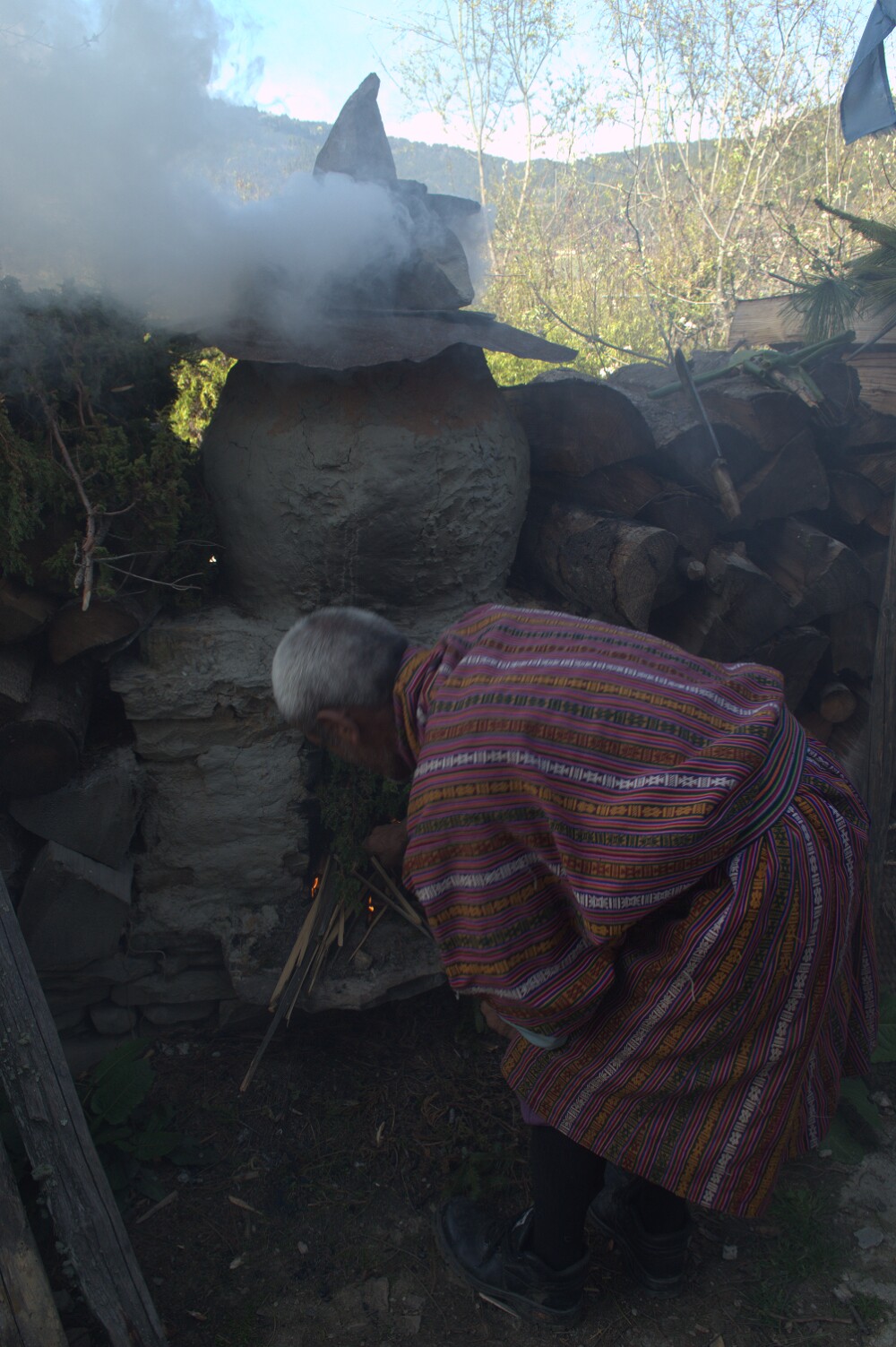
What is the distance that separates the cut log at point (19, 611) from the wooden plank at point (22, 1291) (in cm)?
141

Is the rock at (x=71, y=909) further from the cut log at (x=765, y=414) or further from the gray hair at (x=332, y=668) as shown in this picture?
the cut log at (x=765, y=414)

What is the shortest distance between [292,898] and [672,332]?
686 centimetres

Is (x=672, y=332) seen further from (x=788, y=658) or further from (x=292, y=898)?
(x=292, y=898)

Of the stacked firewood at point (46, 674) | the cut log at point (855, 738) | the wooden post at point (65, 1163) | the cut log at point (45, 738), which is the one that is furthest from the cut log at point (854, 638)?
the wooden post at point (65, 1163)

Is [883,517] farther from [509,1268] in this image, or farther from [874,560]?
[509,1268]

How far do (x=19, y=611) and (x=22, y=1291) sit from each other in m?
1.64

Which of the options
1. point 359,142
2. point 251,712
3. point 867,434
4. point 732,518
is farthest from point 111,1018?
point 867,434

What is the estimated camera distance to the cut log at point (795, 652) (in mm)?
3092

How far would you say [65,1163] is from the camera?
2.04 metres

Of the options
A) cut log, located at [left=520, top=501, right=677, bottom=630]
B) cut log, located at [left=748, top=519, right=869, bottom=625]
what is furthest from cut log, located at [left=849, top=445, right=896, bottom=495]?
cut log, located at [left=520, top=501, right=677, bottom=630]

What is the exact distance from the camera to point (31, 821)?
8.89ft

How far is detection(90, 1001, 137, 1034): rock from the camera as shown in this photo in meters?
3.09

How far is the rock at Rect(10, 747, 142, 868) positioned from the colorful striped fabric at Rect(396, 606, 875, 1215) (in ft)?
4.48

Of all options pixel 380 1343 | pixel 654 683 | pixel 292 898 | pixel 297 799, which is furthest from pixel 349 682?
pixel 380 1343
